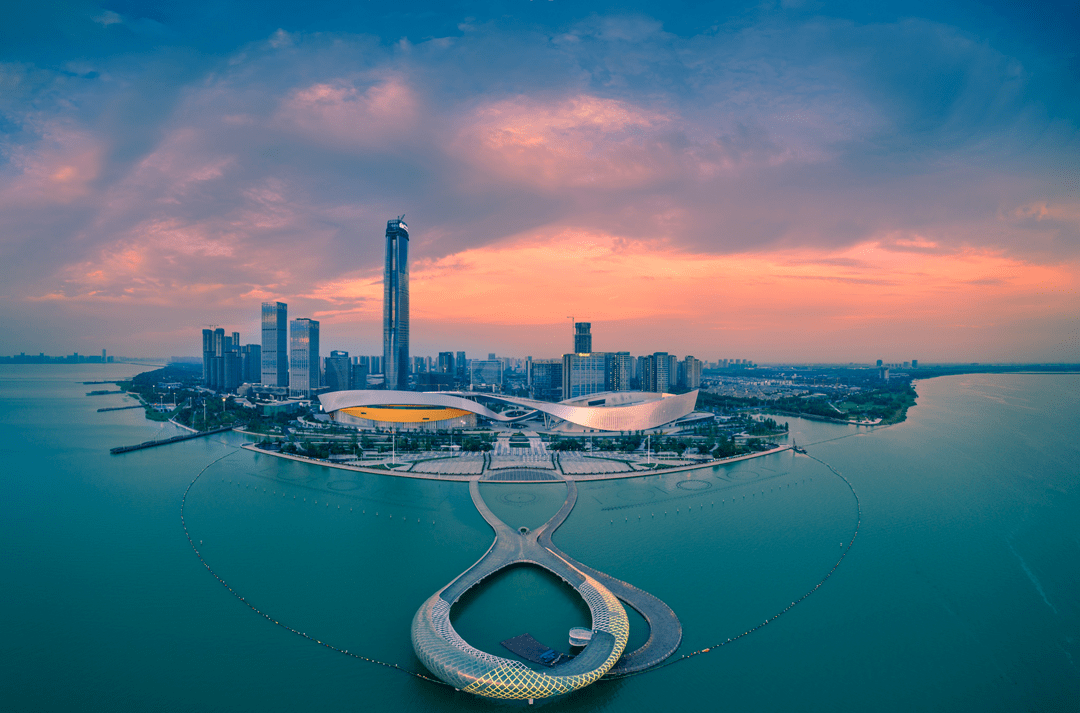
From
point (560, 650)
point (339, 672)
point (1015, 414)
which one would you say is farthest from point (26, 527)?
point (1015, 414)

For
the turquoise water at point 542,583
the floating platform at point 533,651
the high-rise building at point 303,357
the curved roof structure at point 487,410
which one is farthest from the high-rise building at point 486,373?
the floating platform at point 533,651

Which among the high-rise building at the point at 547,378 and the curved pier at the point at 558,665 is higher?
the high-rise building at the point at 547,378

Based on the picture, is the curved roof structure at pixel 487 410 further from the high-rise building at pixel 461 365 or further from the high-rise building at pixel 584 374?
the high-rise building at pixel 461 365

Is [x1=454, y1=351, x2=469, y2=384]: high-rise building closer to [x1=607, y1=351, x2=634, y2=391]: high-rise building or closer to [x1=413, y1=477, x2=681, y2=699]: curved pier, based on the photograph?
[x1=607, y1=351, x2=634, y2=391]: high-rise building

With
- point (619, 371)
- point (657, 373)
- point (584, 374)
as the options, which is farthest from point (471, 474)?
point (657, 373)

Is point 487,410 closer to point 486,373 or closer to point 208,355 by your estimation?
point 486,373

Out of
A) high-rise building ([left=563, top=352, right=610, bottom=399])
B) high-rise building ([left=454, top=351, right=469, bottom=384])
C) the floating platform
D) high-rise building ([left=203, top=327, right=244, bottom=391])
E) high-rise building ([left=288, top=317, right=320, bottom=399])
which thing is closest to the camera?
the floating platform

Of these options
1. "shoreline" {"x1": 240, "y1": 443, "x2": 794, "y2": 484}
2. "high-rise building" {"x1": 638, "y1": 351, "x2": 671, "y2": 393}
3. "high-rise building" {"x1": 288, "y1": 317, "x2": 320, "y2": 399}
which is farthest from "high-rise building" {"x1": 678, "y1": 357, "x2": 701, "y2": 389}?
"high-rise building" {"x1": 288, "y1": 317, "x2": 320, "y2": 399}
